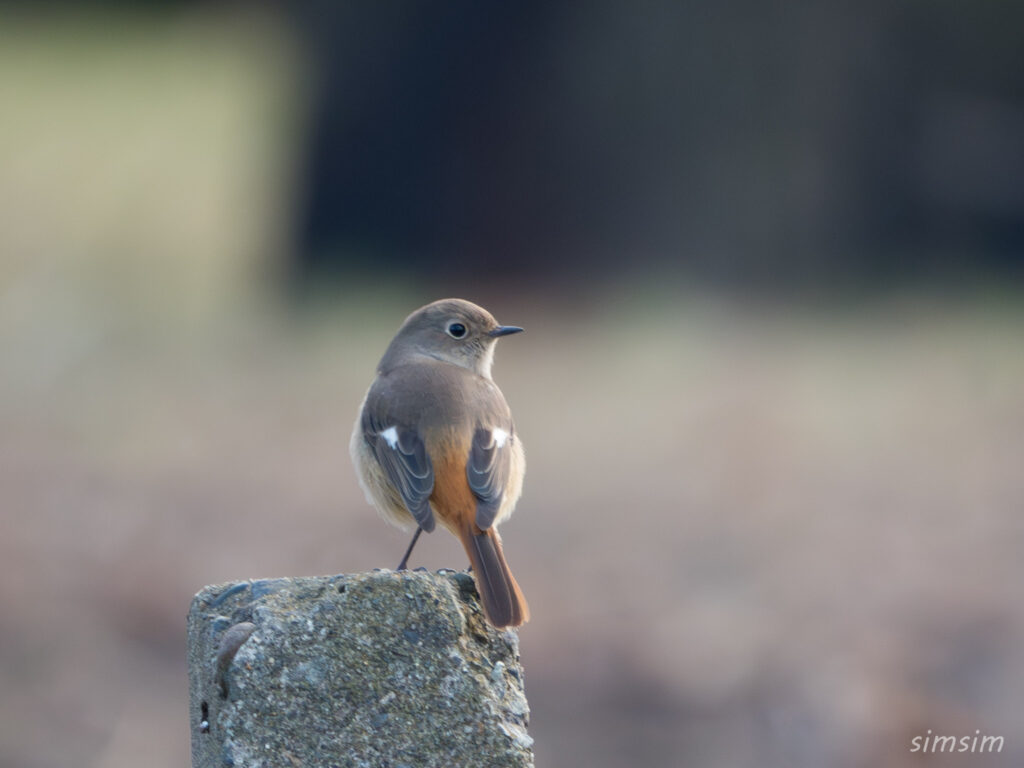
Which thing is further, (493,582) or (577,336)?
(577,336)

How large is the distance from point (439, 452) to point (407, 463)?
103mm

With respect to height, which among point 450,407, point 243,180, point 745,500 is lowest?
point 745,500

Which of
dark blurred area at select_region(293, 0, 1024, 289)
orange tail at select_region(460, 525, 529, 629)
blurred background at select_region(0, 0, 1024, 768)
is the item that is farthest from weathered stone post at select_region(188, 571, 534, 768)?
dark blurred area at select_region(293, 0, 1024, 289)

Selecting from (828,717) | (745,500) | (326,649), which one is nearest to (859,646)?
(828,717)

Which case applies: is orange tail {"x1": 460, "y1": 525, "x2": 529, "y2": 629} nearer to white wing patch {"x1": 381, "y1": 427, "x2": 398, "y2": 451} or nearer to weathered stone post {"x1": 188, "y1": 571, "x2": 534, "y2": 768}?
weathered stone post {"x1": 188, "y1": 571, "x2": 534, "y2": 768}

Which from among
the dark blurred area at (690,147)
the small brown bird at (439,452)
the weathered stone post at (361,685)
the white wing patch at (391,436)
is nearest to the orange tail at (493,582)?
the small brown bird at (439,452)

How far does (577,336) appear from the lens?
42.1 feet

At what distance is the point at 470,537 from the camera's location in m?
4.27

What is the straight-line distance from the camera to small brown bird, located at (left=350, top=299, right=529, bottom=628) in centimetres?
447

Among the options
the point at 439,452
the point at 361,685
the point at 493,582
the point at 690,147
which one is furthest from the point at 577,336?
the point at 361,685

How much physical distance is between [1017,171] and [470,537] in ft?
37.2

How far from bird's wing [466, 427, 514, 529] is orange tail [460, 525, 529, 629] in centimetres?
9

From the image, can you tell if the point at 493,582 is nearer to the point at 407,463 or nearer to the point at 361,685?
the point at 361,685

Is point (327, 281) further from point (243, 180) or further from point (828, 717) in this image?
point (828, 717)
